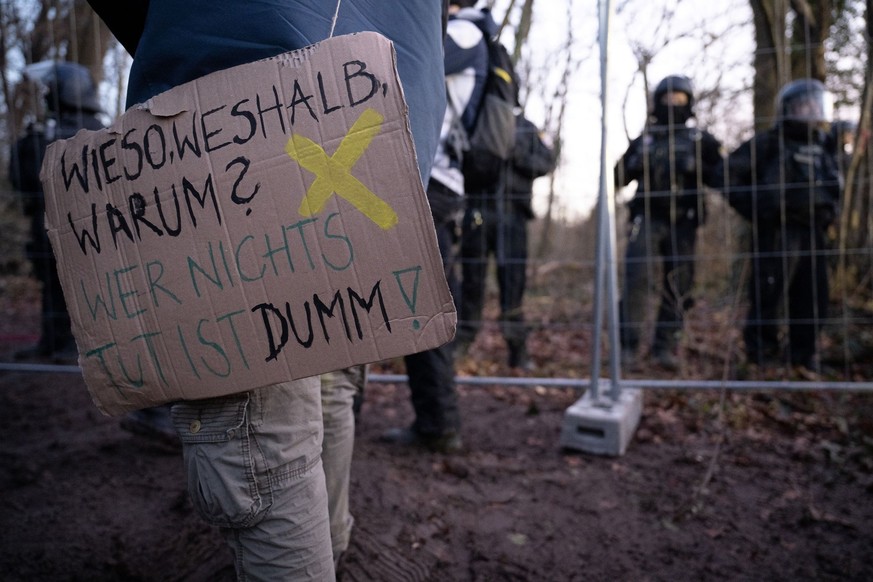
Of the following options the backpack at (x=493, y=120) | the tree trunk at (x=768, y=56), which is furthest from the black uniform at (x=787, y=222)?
the backpack at (x=493, y=120)

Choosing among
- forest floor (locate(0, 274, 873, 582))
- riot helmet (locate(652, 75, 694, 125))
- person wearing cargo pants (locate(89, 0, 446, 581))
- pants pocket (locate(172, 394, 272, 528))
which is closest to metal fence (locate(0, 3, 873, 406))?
forest floor (locate(0, 274, 873, 582))

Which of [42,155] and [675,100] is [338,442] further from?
[42,155]

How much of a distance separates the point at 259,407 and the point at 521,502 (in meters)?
1.53

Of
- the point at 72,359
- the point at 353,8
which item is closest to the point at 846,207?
the point at 353,8

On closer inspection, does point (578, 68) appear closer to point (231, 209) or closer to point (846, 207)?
point (846, 207)

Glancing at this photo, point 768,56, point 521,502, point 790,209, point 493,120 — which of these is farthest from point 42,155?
point 768,56

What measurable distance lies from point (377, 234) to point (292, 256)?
0.52ft

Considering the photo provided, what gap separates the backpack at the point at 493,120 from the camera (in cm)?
268

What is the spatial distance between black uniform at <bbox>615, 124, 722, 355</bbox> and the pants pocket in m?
3.80

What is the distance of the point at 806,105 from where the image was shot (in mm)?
4441

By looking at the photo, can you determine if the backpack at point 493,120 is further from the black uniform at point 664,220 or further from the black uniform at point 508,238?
the black uniform at point 664,220

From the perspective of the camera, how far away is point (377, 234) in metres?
1.07

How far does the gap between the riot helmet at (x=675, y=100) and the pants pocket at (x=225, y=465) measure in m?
4.29

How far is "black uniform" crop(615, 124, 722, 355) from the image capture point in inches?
180
